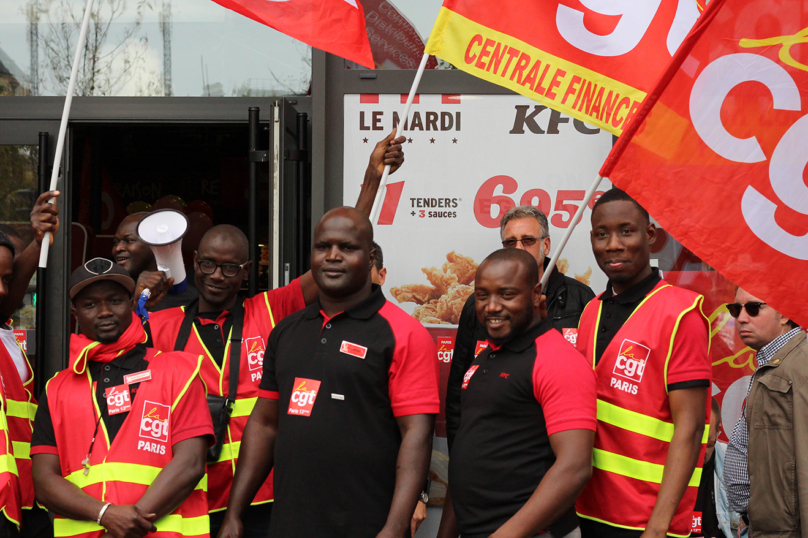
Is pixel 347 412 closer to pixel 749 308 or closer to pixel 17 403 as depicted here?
pixel 17 403

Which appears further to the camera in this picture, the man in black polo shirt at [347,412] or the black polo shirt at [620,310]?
the black polo shirt at [620,310]

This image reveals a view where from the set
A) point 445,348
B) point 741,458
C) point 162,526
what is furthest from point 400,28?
point 162,526

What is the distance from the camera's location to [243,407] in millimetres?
3529

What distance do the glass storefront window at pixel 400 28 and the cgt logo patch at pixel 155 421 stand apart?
3.10 metres

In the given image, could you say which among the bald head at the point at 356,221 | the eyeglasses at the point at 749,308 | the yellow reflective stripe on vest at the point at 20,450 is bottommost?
the yellow reflective stripe on vest at the point at 20,450

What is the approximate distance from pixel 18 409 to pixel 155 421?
3.15 ft

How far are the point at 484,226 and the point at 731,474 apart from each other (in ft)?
6.75

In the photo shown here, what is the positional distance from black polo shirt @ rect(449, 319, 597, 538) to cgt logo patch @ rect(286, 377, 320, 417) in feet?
1.83

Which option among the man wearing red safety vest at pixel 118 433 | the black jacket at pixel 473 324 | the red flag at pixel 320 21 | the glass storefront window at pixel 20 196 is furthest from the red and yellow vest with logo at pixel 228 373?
the glass storefront window at pixel 20 196

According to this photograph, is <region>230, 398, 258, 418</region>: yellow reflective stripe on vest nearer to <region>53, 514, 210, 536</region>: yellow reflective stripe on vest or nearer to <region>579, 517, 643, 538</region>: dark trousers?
<region>53, 514, 210, 536</region>: yellow reflective stripe on vest

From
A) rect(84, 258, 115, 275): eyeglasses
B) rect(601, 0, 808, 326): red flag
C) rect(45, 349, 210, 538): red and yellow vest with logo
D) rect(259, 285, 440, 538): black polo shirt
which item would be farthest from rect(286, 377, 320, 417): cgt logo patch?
rect(601, 0, 808, 326): red flag

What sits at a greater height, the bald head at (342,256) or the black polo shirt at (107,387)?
the bald head at (342,256)

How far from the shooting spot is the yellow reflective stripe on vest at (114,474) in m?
2.94

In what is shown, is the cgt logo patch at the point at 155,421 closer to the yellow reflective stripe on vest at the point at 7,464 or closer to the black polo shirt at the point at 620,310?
the yellow reflective stripe on vest at the point at 7,464
